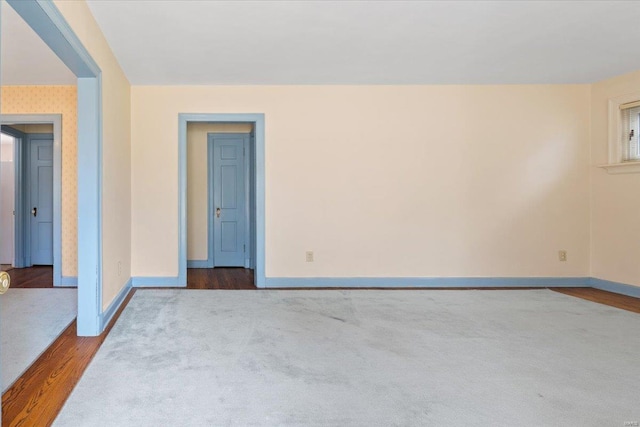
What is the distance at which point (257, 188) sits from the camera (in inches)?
166

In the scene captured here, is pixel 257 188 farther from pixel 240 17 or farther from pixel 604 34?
pixel 604 34

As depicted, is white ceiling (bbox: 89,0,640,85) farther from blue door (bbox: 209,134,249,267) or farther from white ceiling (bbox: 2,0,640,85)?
blue door (bbox: 209,134,249,267)

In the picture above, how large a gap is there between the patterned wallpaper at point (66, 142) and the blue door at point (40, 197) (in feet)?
4.01

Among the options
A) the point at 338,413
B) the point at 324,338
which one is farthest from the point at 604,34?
the point at 338,413

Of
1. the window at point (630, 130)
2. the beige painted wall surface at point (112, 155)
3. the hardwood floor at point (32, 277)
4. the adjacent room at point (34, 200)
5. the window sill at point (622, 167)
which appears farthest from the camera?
the hardwood floor at point (32, 277)

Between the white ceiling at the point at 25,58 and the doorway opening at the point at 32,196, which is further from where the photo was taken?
the doorway opening at the point at 32,196

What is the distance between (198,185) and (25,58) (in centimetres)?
261

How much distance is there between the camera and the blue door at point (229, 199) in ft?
18.6

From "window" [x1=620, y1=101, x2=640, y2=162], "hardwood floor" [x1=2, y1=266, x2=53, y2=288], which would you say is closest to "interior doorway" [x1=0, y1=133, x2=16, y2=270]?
"hardwood floor" [x1=2, y1=266, x2=53, y2=288]

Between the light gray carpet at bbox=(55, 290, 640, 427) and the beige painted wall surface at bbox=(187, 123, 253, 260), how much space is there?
2.15 m

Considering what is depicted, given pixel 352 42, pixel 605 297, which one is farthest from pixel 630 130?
pixel 352 42

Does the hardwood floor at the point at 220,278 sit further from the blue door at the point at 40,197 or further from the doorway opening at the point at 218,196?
the blue door at the point at 40,197

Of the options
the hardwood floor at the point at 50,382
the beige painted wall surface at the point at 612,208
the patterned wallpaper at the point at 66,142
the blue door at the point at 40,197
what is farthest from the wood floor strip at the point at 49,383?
the beige painted wall surface at the point at 612,208

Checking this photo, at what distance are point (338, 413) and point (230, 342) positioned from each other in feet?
3.67
